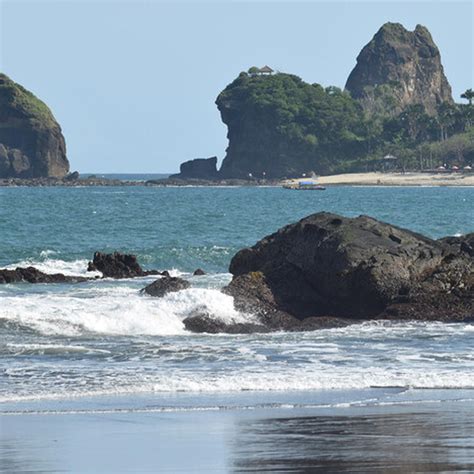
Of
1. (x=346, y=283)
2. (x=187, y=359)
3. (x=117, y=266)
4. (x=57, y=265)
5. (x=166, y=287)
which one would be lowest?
(x=57, y=265)

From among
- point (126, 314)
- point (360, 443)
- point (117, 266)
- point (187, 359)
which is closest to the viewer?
point (360, 443)

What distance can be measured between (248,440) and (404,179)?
165436mm

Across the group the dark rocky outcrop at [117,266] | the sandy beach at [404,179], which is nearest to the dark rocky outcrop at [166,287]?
the dark rocky outcrop at [117,266]

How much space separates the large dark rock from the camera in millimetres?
23250

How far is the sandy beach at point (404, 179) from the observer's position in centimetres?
17325

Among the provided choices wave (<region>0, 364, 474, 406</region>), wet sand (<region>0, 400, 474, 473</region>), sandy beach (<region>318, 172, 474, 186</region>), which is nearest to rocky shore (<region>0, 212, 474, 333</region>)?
wave (<region>0, 364, 474, 406</region>)

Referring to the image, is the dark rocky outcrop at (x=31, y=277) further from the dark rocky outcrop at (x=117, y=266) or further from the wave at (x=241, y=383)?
the wave at (x=241, y=383)

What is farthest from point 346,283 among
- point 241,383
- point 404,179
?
point 404,179

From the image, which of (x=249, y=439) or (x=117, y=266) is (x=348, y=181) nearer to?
(x=117, y=266)

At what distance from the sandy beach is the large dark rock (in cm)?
14964

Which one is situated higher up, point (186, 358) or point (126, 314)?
point (126, 314)

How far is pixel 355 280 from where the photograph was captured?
76.0ft

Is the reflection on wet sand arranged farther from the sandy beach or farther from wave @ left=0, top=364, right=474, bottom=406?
the sandy beach

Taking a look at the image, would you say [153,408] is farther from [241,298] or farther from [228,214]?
[228,214]
